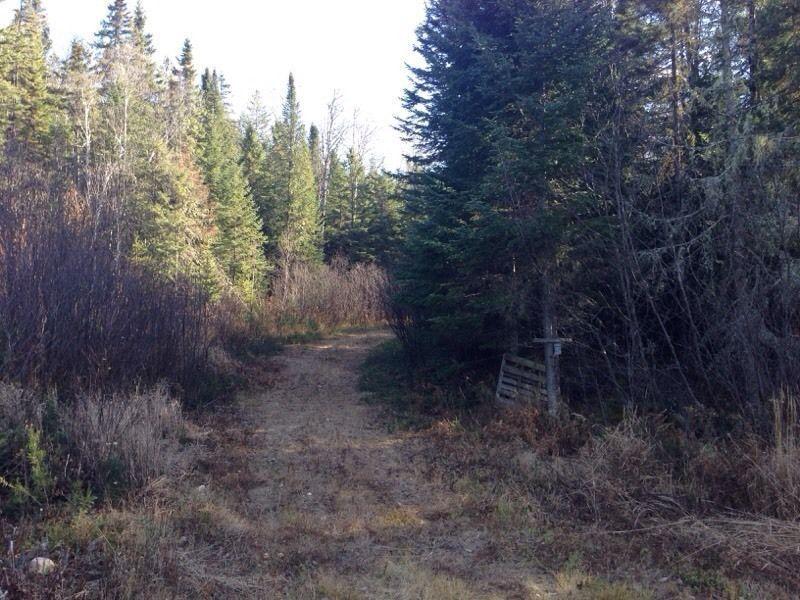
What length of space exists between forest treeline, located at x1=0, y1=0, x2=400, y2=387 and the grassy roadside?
5.21 m

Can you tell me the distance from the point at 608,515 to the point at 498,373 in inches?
225

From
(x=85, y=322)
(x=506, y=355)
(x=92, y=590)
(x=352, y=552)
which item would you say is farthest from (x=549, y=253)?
(x=92, y=590)

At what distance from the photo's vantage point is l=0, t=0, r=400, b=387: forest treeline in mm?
8750

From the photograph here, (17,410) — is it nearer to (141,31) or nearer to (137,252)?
(137,252)

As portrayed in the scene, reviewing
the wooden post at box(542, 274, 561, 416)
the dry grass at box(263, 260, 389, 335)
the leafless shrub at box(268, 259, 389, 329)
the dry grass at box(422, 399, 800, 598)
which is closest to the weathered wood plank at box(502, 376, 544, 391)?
the wooden post at box(542, 274, 561, 416)

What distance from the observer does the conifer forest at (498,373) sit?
5793 mm

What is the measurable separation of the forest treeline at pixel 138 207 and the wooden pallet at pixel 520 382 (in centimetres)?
577

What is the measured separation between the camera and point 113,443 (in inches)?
265

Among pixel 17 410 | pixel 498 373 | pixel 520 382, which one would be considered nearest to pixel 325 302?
pixel 498 373

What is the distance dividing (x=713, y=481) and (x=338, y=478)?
4443 millimetres

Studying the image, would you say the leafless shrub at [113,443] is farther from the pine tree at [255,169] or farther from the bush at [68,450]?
the pine tree at [255,169]

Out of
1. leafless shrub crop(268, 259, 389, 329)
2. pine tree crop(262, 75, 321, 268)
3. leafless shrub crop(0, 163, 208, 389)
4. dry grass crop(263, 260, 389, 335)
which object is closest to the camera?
leafless shrub crop(0, 163, 208, 389)

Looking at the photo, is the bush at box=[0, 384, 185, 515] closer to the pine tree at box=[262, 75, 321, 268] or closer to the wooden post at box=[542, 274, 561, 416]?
the wooden post at box=[542, 274, 561, 416]

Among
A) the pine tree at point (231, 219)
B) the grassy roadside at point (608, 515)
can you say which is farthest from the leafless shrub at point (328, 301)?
the grassy roadside at point (608, 515)
